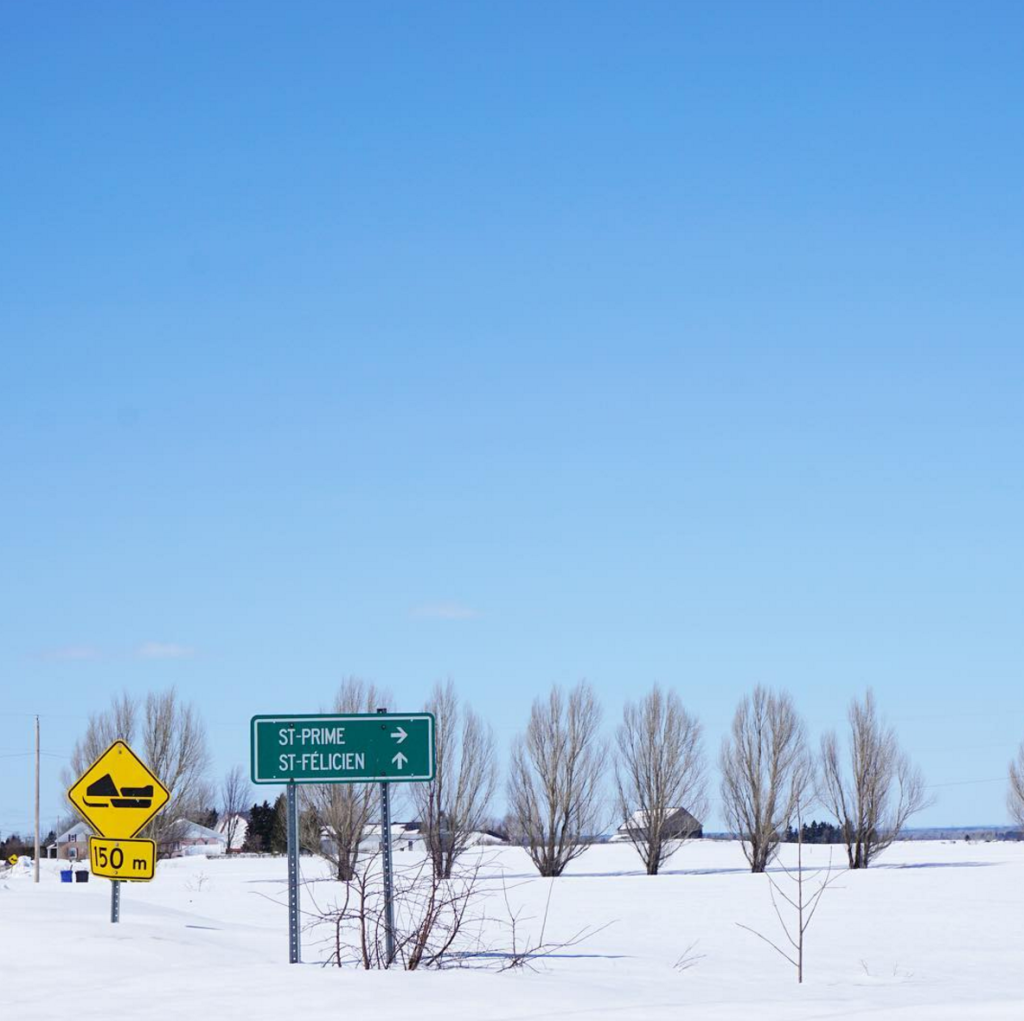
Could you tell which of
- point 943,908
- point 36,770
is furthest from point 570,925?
point 36,770

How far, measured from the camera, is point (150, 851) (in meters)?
13.9

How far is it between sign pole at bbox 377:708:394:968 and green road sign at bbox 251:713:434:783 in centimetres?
23

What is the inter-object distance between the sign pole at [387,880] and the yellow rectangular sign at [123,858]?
3231 mm

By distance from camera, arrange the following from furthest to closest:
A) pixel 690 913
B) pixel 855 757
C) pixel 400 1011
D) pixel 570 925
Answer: pixel 855 757, pixel 690 913, pixel 570 925, pixel 400 1011

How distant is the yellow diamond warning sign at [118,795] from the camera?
13844mm

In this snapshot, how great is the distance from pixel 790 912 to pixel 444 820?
24.2m

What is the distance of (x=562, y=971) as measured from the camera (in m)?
13.4

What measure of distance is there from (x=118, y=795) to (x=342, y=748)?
3385 millimetres

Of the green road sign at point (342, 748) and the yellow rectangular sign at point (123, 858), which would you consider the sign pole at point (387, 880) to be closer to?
the green road sign at point (342, 748)

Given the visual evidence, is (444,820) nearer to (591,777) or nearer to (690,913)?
(591,777)

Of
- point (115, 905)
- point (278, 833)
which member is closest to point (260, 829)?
point (278, 833)

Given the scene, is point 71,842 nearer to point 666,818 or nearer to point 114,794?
point 666,818

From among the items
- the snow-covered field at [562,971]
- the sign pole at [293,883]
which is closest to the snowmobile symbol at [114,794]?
the snow-covered field at [562,971]

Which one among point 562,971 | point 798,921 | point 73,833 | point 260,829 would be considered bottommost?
point 73,833
